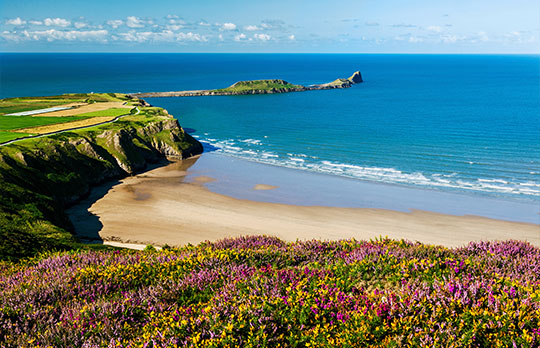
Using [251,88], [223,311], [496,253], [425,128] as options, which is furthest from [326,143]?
[251,88]

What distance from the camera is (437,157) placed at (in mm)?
61969

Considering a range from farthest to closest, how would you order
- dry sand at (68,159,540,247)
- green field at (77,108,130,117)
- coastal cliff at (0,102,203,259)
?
green field at (77,108,130,117), dry sand at (68,159,540,247), coastal cliff at (0,102,203,259)

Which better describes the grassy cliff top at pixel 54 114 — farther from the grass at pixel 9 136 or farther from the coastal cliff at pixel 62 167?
the coastal cliff at pixel 62 167

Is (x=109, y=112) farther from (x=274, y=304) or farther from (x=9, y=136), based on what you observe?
(x=274, y=304)

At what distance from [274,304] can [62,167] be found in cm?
4636

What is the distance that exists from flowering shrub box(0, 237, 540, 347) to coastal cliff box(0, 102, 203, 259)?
11.7 m

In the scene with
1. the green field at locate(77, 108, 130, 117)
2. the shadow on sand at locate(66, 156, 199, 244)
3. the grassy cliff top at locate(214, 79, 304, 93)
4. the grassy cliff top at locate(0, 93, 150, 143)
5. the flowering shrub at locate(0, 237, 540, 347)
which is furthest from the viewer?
the grassy cliff top at locate(214, 79, 304, 93)

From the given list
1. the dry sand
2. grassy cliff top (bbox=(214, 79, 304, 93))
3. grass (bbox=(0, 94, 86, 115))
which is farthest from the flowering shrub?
grassy cliff top (bbox=(214, 79, 304, 93))

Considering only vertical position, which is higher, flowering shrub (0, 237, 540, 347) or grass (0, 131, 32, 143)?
flowering shrub (0, 237, 540, 347)

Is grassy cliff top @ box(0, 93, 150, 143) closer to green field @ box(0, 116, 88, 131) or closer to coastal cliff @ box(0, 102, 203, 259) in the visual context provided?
green field @ box(0, 116, 88, 131)

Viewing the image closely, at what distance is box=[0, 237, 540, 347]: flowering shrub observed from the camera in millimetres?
7199

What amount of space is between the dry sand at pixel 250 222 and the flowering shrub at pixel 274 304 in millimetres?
21989

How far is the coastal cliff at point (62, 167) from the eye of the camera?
1042 inches

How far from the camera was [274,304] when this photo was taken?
26.7 feet
